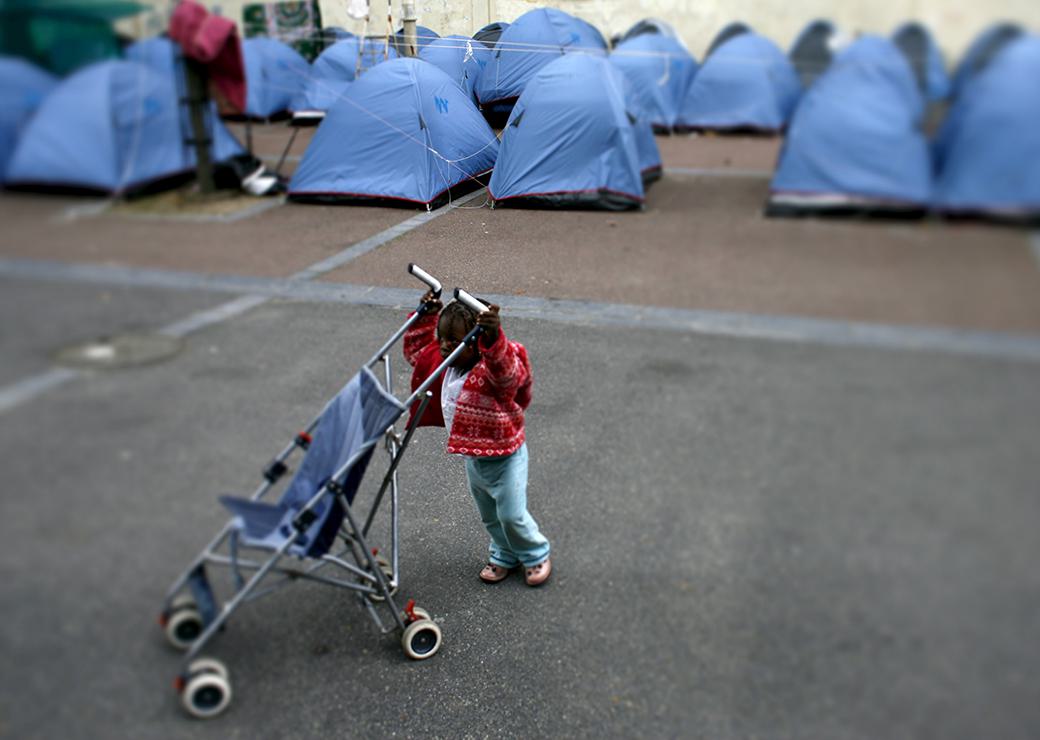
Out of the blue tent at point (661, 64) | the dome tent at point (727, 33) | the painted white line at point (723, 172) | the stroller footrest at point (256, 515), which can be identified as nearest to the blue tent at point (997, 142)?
the painted white line at point (723, 172)

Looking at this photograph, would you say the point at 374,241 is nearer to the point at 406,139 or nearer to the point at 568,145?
the point at 406,139

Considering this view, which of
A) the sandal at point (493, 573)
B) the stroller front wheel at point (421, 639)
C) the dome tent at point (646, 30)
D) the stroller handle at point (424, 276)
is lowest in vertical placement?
the sandal at point (493, 573)

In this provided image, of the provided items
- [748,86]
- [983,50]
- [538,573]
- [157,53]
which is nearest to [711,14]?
[748,86]

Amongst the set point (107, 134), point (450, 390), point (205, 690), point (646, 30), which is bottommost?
point (205, 690)

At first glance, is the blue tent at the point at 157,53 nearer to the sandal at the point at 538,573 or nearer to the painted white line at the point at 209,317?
the painted white line at the point at 209,317

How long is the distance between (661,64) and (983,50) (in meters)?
1.64

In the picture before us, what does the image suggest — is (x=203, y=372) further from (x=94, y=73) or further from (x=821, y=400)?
(x=821, y=400)

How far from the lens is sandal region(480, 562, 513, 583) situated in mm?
3068

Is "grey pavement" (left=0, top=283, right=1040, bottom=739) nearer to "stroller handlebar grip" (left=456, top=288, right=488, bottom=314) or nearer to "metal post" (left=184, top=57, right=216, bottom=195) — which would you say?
"metal post" (left=184, top=57, right=216, bottom=195)

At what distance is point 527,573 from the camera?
3055 mm

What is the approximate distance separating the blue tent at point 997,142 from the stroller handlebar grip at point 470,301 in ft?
4.36

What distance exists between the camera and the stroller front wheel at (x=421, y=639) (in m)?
2.63

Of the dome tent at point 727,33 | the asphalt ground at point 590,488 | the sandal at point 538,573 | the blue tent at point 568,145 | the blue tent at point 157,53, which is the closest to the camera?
the asphalt ground at point 590,488

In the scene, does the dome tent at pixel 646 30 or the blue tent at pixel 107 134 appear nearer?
the blue tent at pixel 107 134
